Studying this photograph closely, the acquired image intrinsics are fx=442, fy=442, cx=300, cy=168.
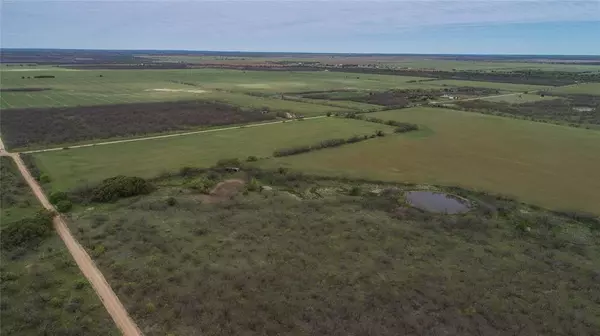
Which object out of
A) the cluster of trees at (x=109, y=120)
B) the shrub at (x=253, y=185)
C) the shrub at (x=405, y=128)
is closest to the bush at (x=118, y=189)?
the shrub at (x=253, y=185)

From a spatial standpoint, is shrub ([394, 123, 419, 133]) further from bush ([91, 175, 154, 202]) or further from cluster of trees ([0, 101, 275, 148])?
bush ([91, 175, 154, 202])

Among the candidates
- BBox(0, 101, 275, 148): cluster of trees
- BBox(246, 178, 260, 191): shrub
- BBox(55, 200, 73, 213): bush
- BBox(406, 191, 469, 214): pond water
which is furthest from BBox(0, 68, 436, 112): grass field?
BBox(55, 200, 73, 213): bush

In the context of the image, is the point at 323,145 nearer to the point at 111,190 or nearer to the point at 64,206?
the point at 111,190

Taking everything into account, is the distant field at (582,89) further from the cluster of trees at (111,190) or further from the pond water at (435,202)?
the cluster of trees at (111,190)

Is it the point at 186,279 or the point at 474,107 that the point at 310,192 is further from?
the point at 474,107

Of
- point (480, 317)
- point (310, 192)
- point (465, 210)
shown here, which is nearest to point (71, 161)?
point (310, 192)

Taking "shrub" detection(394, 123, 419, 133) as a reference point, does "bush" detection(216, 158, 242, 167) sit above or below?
below

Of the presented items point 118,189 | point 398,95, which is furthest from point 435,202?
point 398,95
